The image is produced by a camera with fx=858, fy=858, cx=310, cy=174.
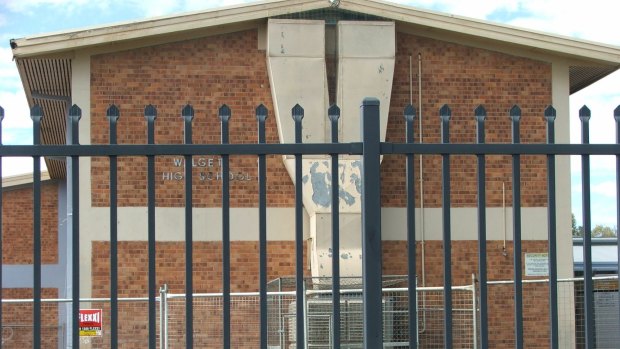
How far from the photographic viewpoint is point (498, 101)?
16.2 m

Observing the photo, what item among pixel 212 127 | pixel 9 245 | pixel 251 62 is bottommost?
pixel 9 245

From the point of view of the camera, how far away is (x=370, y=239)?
13.8 feet

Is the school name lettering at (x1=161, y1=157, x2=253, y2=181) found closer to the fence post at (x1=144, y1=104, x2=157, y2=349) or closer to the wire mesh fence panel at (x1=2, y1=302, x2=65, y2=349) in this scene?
the wire mesh fence panel at (x1=2, y1=302, x2=65, y2=349)

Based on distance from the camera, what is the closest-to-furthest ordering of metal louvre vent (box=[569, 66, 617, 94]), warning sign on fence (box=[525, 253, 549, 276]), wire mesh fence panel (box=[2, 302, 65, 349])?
1. warning sign on fence (box=[525, 253, 549, 276])
2. metal louvre vent (box=[569, 66, 617, 94])
3. wire mesh fence panel (box=[2, 302, 65, 349])

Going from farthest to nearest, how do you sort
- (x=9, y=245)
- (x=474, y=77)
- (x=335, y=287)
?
1. (x=9, y=245)
2. (x=474, y=77)
3. (x=335, y=287)

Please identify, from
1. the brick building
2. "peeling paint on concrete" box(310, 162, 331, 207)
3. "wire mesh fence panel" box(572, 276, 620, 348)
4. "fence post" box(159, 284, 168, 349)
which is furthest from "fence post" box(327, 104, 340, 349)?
"peeling paint on concrete" box(310, 162, 331, 207)

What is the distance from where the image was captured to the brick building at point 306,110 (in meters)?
15.3

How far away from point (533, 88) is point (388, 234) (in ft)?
13.0

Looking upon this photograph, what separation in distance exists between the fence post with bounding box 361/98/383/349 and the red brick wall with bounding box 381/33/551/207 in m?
11.7

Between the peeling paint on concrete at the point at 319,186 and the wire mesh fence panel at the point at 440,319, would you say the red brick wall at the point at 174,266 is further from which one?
the wire mesh fence panel at the point at 440,319

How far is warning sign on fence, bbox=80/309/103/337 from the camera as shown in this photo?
559 inches

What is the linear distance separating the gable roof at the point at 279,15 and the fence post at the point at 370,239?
11.4 metres

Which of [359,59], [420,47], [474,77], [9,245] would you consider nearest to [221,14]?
[359,59]

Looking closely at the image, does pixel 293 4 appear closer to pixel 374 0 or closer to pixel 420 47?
pixel 374 0
